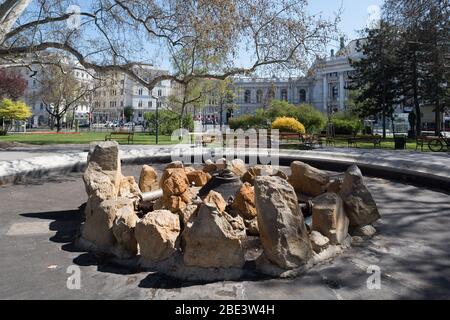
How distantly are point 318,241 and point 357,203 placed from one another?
3.67ft

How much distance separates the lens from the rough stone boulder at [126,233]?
14.5ft

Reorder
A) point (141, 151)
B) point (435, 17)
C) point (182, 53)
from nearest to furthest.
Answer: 1. point (141, 151)
2. point (435, 17)
3. point (182, 53)

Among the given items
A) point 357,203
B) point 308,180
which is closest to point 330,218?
point 357,203

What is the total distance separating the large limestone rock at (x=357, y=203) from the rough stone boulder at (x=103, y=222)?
2800 mm

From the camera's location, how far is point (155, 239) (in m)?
4.13

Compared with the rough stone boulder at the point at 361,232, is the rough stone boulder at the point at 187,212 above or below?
above

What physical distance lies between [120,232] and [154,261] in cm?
61

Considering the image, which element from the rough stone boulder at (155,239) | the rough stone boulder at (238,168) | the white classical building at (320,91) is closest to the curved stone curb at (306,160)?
the rough stone boulder at (238,168)

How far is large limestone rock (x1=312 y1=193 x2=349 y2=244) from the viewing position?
4586 mm

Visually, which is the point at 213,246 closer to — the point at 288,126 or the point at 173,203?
the point at 173,203
